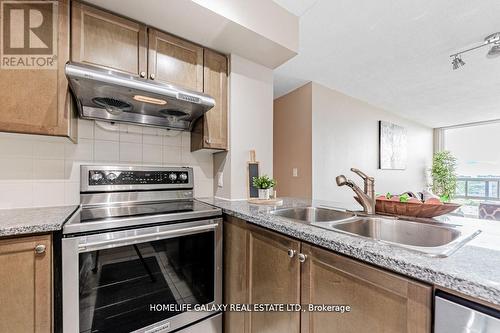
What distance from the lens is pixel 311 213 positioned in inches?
56.7

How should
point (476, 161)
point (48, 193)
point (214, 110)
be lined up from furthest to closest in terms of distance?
point (476, 161)
point (214, 110)
point (48, 193)

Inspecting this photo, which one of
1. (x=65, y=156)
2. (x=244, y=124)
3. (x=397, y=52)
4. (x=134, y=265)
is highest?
(x=397, y=52)

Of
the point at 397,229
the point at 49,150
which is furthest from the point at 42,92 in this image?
the point at 397,229

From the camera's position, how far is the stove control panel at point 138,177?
152 centimetres

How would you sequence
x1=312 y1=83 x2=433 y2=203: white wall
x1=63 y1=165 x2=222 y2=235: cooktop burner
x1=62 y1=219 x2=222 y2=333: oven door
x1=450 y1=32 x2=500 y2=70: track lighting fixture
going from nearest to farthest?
x1=62 y1=219 x2=222 y2=333: oven door, x1=63 y1=165 x2=222 y2=235: cooktop burner, x1=450 y1=32 x2=500 y2=70: track lighting fixture, x1=312 y1=83 x2=433 y2=203: white wall

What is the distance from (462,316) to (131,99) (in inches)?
65.0

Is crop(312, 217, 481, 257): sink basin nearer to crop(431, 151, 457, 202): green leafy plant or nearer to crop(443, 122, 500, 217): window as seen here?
crop(443, 122, 500, 217): window

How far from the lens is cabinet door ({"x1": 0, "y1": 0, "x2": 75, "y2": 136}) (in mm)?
1126

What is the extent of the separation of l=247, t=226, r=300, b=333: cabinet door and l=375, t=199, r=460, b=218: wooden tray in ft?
2.01

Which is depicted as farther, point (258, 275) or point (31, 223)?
point (258, 275)

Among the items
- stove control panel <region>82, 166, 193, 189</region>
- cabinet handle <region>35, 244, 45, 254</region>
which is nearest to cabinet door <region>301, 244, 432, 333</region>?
cabinet handle <region>35, 244, 45, 254</region>

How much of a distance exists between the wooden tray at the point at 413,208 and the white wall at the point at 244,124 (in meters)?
1.01

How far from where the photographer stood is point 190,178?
6.22 ft

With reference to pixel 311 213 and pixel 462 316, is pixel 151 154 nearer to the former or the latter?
pixel 311 213
